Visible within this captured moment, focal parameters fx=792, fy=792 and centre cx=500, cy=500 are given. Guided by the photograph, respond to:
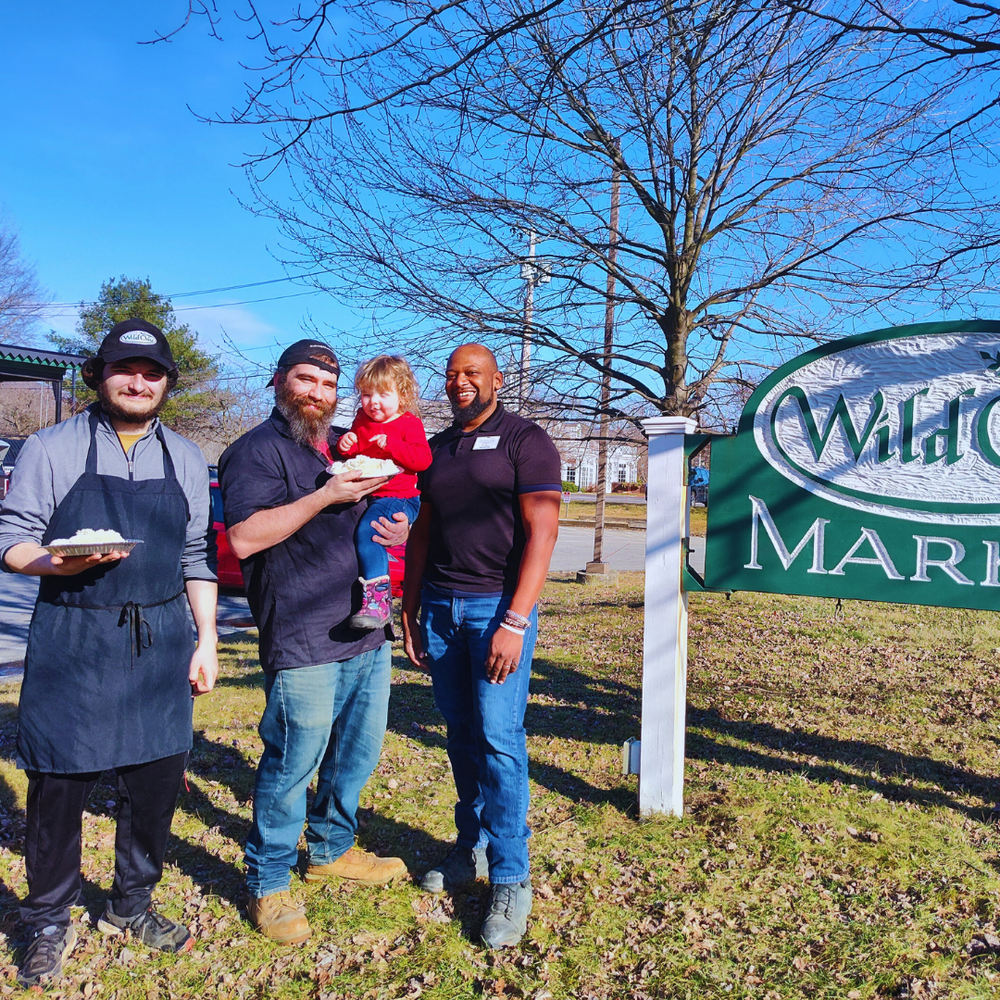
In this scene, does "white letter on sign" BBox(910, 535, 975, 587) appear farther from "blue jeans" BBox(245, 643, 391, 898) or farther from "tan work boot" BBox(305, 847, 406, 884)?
"tan work boot" BBox(305, 847, 406, 884)

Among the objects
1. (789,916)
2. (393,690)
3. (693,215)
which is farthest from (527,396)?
(789,916)

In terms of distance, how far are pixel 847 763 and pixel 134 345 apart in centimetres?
413

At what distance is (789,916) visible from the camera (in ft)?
9.59

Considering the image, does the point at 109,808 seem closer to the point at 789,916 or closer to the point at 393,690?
the point at 393,690

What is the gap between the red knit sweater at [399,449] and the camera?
305cm

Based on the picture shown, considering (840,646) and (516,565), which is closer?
(516,565)

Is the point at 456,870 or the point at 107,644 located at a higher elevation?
the point at 107,644

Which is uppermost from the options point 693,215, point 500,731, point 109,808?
point 693,215

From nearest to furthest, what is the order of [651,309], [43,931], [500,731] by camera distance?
[43,931] < [500,731] < [651,309]

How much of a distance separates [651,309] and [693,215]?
0.99 metres

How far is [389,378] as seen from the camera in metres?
3.20

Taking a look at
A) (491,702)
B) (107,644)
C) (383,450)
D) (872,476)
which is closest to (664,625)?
(872,476)

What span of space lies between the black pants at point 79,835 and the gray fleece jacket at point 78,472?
0.69 metres

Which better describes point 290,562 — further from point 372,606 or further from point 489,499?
point 489,499
